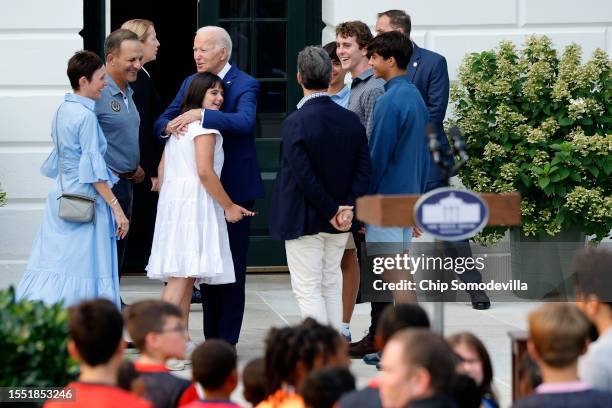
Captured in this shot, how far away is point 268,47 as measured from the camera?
425 inches

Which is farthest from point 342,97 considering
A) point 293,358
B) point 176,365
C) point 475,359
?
point 293,358

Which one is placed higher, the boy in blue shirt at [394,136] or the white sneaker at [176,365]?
the boy in blue shirt at [394,136]

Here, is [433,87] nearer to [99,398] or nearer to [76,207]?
[76,207]

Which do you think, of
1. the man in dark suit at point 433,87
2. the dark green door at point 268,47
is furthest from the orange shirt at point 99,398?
the dark green door at point 268,47

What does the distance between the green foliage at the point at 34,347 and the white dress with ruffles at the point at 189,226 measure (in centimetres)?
274

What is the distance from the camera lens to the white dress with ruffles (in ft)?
25.3

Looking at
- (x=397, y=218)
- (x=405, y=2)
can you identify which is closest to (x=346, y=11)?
(x=405, y=2)

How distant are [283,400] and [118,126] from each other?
12.0 ft

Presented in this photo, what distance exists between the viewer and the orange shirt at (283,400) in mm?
4764

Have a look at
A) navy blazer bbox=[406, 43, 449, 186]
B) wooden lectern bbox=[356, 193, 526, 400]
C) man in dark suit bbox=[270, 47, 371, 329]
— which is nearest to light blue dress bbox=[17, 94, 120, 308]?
man in dark suit bbox=[270, 47, 371, 329]

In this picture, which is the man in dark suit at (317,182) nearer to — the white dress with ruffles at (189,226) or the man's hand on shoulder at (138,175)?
the white dress with ruffles at (189,226)

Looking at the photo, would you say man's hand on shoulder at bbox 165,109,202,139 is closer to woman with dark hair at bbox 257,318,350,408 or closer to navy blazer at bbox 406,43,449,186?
navy blazer at bbox 406,43,449,186

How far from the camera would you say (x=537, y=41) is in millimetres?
9945

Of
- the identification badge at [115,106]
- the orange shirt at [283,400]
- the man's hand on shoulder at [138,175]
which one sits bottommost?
the orange shirt at [283,400]
